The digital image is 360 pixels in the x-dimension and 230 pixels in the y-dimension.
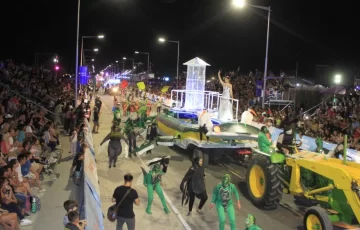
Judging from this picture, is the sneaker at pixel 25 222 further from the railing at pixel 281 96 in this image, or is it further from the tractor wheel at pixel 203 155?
the railing at pixel 281 96

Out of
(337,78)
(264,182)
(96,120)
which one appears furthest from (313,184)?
(337,78)

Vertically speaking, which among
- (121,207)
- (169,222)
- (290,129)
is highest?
(290,129)

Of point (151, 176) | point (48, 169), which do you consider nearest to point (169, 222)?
point (151, 176)

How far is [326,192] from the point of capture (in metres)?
8.62

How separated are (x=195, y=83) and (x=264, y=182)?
43.0 feet

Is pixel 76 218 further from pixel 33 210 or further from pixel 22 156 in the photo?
pixel 22 156

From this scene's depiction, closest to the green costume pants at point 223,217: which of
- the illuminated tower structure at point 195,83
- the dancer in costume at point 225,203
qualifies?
the dancer in costume at point 225,203

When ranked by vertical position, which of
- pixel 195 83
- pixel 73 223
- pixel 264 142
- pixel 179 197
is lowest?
pixel 179 197

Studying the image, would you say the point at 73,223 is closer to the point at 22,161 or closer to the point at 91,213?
the point at 91,213

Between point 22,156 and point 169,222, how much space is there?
397cm

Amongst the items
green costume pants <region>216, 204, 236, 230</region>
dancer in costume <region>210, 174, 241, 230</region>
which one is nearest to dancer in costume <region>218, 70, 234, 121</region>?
dancer in costume <region>210, 174, 241, 230</region>

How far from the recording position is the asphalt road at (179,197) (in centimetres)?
912

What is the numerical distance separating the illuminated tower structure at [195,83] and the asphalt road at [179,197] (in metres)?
5.28

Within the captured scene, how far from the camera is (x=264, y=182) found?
10008mm
